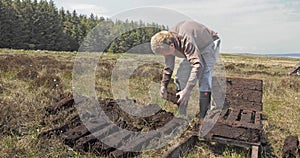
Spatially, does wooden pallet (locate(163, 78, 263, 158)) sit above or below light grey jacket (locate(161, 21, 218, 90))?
below

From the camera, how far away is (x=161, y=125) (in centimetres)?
460

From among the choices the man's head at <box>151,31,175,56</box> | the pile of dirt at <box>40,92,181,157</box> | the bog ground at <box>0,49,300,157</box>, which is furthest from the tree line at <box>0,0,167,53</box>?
the man's head at <box>151,31,175,56</box>

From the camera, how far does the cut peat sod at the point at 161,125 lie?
3625mm

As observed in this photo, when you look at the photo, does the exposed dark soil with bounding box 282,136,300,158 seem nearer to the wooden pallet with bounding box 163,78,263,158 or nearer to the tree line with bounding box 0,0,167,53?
the wooden pallet with bounding box 163,78,263,158

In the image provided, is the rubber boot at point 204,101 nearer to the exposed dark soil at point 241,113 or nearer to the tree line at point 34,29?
the exposed dark soil at point 241,113

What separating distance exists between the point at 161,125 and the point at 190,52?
1282mm

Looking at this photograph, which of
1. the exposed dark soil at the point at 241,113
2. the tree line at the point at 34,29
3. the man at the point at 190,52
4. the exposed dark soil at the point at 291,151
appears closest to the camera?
the exposed dark soil at the point at 291,151

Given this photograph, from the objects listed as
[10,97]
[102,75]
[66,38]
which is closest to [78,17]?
[66,38]

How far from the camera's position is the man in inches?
151

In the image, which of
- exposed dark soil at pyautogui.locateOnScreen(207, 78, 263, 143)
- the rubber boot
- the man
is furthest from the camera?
the rubber boot

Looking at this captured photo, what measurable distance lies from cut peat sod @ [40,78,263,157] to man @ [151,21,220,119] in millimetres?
513

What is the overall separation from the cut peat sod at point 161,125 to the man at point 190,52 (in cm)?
51

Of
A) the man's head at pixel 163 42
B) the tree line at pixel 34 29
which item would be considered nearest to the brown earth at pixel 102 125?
the man's head at pixel 163 42

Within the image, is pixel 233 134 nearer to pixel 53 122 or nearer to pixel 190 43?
pixel 190 43
